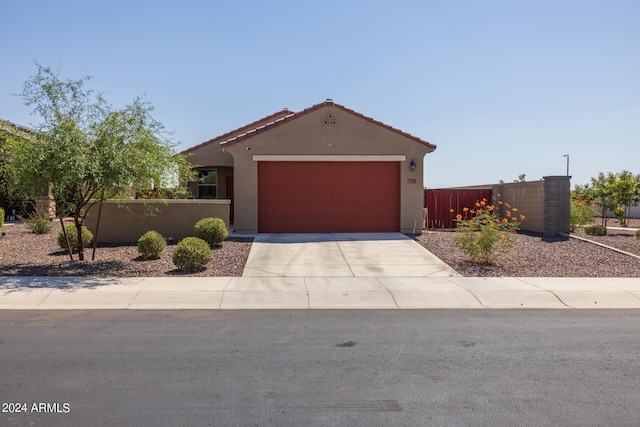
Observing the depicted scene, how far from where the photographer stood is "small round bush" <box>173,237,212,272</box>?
35.7ft

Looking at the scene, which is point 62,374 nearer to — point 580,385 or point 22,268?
point 580,385

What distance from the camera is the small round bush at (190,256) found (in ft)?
35.7

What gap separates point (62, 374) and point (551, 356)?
5.46 meters

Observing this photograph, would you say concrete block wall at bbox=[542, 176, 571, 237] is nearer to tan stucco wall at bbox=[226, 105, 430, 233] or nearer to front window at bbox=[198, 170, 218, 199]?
tan stucco wall at bbox=[226, 105, 430, 233]

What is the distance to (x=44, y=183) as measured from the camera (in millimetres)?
10938

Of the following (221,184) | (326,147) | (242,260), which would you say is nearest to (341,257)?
(242,260)

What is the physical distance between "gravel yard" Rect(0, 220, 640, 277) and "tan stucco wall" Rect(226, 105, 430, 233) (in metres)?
1.69

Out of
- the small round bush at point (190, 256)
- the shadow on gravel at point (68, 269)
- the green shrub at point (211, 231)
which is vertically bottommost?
the shadow on gravel at point (68, 269)

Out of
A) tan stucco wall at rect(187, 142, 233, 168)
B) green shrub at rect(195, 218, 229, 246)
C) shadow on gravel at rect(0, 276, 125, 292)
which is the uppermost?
tan stucco wall at rect(187, 142, 233, 168)

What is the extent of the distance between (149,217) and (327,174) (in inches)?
245

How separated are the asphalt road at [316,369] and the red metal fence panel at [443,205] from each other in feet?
42.5

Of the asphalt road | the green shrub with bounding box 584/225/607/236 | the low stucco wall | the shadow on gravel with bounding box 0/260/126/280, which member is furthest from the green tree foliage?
the shadow on gravel with bounding box 0/260/126/280

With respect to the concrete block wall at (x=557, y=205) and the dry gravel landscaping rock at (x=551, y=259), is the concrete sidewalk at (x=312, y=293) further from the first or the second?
the concrete block wall at (x=557, y=205)

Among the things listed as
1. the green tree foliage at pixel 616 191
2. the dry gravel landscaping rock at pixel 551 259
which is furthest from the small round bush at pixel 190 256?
the green tree foliage at pixel 616 191
